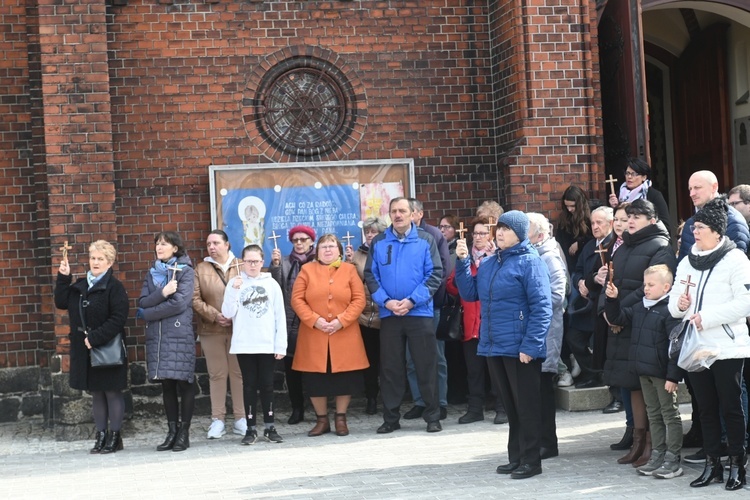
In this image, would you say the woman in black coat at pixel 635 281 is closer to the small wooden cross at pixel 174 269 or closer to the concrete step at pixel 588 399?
the concrete step at pixel 588 399

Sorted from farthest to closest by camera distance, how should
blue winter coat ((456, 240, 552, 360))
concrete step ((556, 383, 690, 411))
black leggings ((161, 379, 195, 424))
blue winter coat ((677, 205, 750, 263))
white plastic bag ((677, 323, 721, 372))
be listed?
concrete step ((556, 383, 690, 411))
black leggings ((161, 379, 195, 424))
blue winter coat ((677, 205, 750, 263))
blue winter coat ((456, 240, 552, 360))
white plastic bag ((677, 323, 721, 372))

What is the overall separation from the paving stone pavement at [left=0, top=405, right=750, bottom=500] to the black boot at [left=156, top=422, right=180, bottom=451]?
127 mm

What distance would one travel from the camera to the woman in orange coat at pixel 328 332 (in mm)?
10500

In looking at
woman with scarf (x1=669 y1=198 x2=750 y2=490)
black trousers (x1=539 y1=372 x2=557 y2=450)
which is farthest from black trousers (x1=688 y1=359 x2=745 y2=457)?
black trousers (x1=539 y1=372 x2=557 y2=450)

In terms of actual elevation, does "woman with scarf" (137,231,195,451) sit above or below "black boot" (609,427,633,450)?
above

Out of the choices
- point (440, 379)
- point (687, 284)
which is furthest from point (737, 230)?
point (440, 379)

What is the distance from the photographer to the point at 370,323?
1111 cm

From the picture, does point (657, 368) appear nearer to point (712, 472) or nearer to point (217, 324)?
point (712, 472)

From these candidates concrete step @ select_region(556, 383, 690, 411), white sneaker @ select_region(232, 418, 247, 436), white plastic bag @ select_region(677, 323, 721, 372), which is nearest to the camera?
white plastic bag @ select_region(677, 323, 721, 372)

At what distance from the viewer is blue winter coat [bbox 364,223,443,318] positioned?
10523mm

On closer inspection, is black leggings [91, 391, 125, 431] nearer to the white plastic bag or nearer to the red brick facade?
the red brick facade

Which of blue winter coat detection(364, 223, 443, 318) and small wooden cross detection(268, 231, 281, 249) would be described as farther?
small wooden cross detection(268, 231, 281, 249)

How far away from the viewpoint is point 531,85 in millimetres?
11688

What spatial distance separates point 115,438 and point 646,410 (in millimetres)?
4334
